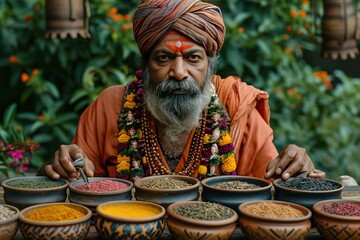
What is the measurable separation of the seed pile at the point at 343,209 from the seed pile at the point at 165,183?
0.58m

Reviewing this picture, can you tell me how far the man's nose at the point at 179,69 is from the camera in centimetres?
298

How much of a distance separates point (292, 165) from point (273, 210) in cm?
55

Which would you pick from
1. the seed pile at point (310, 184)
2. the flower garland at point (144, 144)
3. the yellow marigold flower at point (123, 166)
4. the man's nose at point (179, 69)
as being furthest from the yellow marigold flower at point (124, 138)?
the seed pile at point (310, 184)

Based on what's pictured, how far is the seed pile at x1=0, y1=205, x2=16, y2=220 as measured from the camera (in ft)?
7.00

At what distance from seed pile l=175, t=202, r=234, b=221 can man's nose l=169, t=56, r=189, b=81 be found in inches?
35.3

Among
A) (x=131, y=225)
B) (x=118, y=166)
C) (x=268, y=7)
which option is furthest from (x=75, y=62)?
(x=131, y=225)

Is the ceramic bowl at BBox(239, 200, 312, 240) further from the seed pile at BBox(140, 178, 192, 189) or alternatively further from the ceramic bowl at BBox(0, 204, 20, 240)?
the ceramic bowl at BBox(0, 204, 20, 240)

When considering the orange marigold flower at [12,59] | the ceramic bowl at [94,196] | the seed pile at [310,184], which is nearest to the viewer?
the ceramic bowl at [94,196]

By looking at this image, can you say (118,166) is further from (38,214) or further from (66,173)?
(38,214)

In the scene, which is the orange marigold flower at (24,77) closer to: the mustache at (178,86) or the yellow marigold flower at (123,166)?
the yellow marigold flower at (123,166)

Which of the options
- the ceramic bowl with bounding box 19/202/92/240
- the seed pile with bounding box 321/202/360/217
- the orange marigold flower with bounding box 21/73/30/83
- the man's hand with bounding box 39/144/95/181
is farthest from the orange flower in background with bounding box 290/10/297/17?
the ceramic bowl with bounding box 19/202/92/240

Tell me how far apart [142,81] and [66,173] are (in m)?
0.88

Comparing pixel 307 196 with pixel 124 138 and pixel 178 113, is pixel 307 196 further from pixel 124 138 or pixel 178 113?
pixel 124 138

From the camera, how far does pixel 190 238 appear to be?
2070 millimetres
